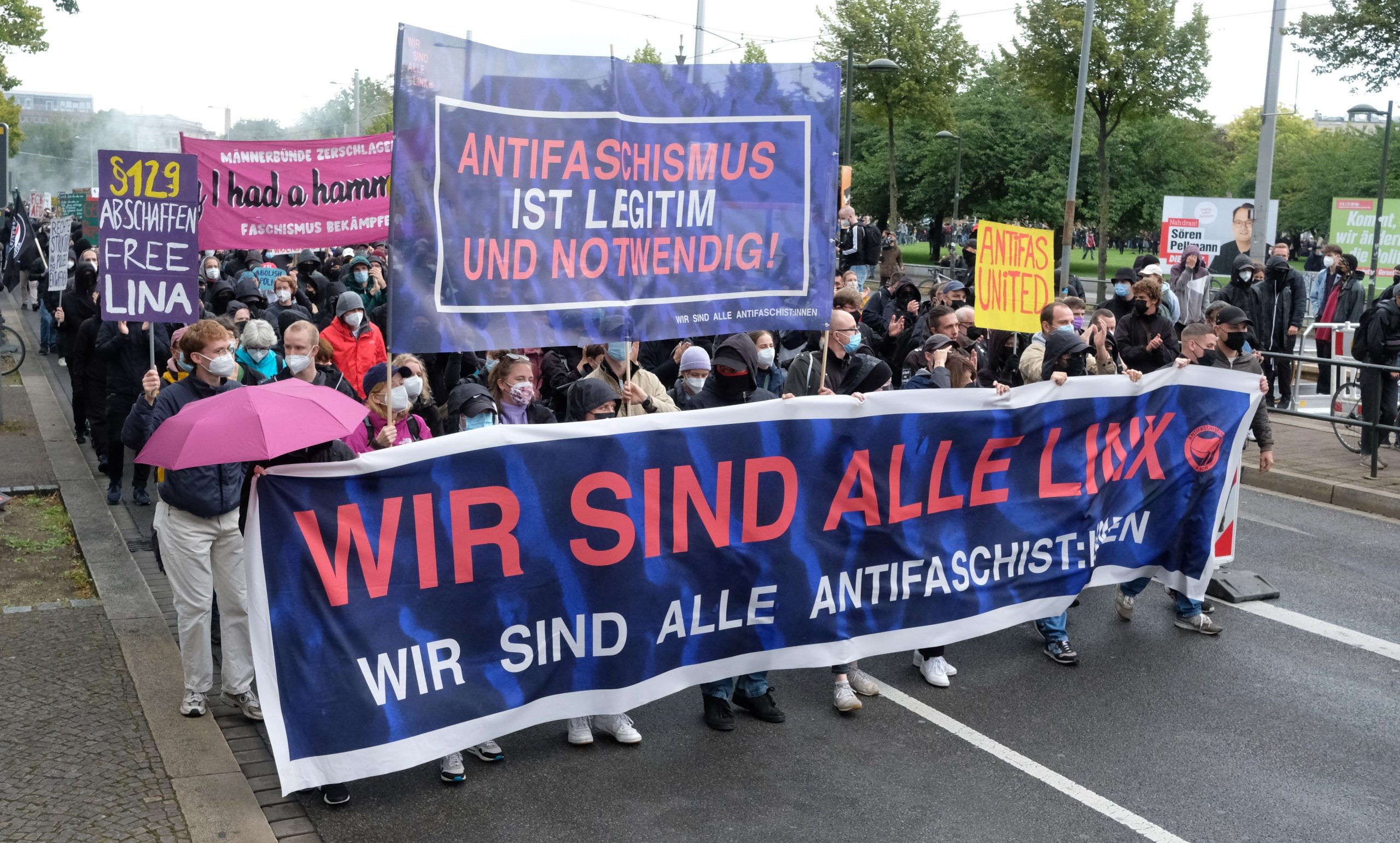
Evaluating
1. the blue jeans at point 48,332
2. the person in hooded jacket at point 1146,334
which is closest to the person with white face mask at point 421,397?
the person in hooded jacket at point 1146,334

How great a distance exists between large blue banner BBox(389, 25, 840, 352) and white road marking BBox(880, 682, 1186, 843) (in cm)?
192

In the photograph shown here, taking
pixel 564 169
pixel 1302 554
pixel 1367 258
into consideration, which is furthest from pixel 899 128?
pixel 564 169

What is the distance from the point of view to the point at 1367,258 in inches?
795

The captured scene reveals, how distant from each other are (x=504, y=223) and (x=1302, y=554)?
22.2 feet

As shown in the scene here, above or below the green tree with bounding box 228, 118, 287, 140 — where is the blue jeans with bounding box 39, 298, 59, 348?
below

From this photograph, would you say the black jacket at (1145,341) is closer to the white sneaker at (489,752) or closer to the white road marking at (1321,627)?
the white road marking at (1321,627)

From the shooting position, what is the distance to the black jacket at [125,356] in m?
9.98

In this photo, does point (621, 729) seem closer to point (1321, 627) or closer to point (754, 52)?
point (1321, 627)

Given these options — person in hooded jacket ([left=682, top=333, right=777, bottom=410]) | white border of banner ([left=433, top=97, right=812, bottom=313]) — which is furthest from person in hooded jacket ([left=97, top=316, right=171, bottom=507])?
white border of banner ([left=433, top=97, right=812, bottom=313])

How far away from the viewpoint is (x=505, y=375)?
20.3 feet

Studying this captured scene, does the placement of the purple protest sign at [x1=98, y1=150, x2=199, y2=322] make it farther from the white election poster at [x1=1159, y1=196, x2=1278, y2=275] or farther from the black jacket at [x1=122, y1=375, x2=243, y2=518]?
the white election poster at [x1=1159, y1=196, x2=1278, y2=275]

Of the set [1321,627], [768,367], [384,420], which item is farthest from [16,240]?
[1321,627]

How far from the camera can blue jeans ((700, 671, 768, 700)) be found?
19.1 feet

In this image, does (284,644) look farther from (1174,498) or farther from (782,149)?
(1174,498)
